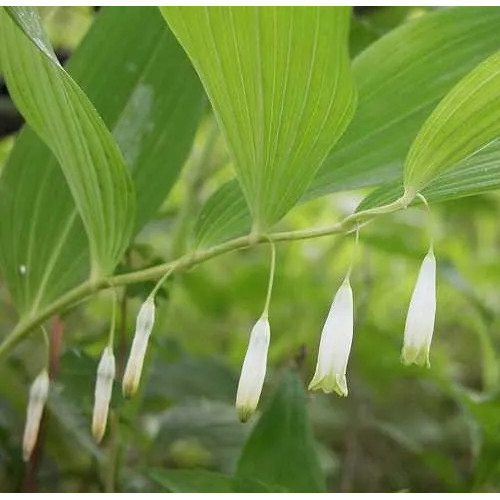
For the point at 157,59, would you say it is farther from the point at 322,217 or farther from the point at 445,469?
the point at 322,217

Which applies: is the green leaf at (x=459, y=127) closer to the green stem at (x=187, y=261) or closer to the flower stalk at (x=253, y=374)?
the green stem at (x=187, y=261)

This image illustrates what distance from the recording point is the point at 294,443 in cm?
104

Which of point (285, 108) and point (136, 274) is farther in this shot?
Result: point (136, 274)

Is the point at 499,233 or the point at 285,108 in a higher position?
the point at 499,233

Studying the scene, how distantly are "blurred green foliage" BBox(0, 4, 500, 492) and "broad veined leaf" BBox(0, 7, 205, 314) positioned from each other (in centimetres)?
10

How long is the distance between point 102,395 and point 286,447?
12.0 inches

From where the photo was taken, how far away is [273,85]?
28.0 inches

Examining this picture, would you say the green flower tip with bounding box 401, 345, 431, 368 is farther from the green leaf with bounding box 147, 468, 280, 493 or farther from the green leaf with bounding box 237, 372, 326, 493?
the green leaf with bounding box 237, 372, 326, 493

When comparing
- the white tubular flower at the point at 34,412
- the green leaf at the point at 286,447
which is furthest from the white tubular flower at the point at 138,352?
the green leaf at the point at 286,447

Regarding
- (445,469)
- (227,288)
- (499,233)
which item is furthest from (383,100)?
(499,233)

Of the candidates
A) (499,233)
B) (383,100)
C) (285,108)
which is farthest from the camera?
(499,233)

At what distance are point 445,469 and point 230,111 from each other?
897 millimetres

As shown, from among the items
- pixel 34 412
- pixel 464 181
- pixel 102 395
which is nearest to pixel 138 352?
pixel 102 395

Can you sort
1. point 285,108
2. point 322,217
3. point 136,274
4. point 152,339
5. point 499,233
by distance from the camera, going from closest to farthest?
point 285,108 < point 136,274 < point 152,339 < point 322,217 < point 499,233
